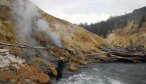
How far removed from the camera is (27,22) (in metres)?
45.0

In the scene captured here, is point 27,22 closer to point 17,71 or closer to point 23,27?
point 23,27

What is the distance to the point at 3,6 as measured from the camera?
145 feet

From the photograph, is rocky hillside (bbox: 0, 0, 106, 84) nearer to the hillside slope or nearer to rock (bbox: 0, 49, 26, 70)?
the hillside slope

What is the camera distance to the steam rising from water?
4233 cm

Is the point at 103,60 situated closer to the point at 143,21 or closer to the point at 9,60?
the point at 9,60

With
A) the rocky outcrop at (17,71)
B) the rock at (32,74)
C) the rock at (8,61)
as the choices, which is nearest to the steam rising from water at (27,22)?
the rock at (8,61)

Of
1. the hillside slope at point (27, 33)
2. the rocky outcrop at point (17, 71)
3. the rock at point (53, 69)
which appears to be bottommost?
the rock at point (53, 69)

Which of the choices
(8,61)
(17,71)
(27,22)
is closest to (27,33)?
(27,22)

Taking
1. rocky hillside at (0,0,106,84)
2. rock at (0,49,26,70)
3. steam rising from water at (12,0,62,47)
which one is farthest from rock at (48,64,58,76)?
steam rising from water at (12,0,62,47)

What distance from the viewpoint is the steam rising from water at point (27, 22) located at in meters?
42.3

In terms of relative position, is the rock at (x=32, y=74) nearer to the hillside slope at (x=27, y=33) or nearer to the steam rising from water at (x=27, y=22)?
the hillside slope at (x=27, y=33)

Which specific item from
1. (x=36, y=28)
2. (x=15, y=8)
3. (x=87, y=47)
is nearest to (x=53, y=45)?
(x=36, y=28)

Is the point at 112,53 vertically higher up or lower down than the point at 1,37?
lower down

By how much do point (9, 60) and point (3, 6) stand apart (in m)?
15.9
